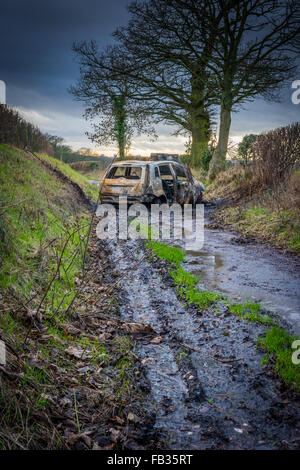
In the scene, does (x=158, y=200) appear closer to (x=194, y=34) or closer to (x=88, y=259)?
(x=88, y=259)

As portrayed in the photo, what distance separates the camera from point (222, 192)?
14422 mm

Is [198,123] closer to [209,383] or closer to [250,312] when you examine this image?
[250,312]

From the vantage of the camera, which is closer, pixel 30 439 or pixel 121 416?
pixel 30 439

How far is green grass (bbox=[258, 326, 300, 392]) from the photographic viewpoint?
101 inches

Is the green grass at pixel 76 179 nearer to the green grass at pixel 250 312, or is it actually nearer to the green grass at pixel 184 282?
the green grass at pixel 184 282

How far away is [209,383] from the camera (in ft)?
8.57

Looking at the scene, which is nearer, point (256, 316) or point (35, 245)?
point (256, 316)

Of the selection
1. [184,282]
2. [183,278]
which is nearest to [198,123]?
[183,278]

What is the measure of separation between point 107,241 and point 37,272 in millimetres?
3422

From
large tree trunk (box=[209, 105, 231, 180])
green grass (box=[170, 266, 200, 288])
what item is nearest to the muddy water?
green grass (box=[170, 266, 200, 288])

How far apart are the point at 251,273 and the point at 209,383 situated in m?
3.03

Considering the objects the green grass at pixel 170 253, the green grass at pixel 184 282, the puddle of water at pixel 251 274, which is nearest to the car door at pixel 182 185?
the puddle of water at pixel 251 274

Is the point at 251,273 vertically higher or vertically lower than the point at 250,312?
higher
